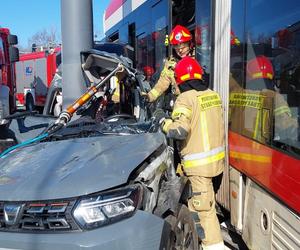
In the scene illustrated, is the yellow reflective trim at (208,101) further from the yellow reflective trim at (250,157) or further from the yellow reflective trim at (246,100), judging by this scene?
the yellow reflective trim at (250,157)

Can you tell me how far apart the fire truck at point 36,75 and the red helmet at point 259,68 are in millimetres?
15862

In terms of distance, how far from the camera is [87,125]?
424 cm

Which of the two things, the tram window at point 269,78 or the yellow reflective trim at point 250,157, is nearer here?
the tram window at point 269,78

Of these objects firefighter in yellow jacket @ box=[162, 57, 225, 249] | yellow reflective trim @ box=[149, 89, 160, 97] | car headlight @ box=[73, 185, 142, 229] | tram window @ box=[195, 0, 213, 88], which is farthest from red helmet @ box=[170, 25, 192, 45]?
car headlight @ box=[73, 185, 142, 229]

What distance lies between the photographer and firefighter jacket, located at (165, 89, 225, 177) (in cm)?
413

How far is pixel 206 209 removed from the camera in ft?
13.8

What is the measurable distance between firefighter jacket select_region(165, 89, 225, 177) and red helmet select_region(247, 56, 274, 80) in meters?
0.45

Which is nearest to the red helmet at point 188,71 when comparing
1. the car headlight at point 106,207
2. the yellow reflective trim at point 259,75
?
the yellow reflective trim at point 259,75

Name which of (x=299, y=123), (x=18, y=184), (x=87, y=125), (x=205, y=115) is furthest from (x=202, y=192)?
(x=18, y=184)

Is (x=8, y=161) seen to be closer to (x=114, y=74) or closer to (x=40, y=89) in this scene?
(x=114, y=74)

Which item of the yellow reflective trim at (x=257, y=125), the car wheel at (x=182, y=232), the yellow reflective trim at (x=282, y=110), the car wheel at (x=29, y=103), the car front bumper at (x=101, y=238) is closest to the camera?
the car front bumper at (x=101, y=238)

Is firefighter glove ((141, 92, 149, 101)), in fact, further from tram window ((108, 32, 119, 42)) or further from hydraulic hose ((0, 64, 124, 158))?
tram window ((108, 32, 119, 42))

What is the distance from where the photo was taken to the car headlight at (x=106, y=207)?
260cm

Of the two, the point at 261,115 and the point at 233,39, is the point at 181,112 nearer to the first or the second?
the point at 261,115
